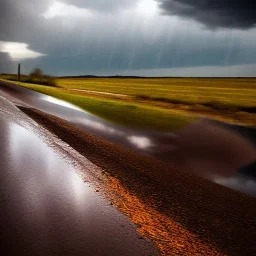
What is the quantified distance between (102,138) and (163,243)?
820 cm

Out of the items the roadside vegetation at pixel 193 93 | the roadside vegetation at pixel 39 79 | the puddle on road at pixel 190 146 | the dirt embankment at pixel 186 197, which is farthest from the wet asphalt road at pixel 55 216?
the roadside vegetation at pixel 39 79

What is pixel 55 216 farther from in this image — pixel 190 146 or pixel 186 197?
pixel 190 146

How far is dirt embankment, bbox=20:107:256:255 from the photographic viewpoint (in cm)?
552

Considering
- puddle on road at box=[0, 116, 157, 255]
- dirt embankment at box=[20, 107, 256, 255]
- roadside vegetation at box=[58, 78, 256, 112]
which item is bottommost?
dirt embankment at box=[20, 107, 256, 255]

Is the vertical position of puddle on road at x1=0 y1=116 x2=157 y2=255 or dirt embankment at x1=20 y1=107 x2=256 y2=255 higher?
puddle on road at x1=0 y1=116 x2=157 y2=255

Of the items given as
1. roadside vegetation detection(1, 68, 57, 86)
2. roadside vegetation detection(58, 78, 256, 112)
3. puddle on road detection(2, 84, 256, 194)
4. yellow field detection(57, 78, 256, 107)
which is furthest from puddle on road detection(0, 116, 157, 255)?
roadside vegetation detection(1, 68, 57, 86)

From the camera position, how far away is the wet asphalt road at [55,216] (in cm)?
440

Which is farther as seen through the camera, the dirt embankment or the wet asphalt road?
the dirt embankment

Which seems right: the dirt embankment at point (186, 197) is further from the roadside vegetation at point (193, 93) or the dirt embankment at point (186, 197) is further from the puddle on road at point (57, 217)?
the roadside vegetation at point (193, 93)

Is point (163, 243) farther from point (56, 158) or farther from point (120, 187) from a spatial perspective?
point (56, 158)

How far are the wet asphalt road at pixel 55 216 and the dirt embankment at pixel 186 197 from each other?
972mm

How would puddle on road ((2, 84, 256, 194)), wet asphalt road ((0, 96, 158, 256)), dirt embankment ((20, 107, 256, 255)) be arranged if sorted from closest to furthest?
wet asphalt road ((0, 96, 158, 256)) < dirt embankment ((20, 107, 256, 255)) < puddle on road ((2, 84, 256, 194))

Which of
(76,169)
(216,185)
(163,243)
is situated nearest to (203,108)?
(216,185)

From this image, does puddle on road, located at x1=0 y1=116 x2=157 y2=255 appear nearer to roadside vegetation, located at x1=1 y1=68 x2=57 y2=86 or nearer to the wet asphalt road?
the wet asphalt road
